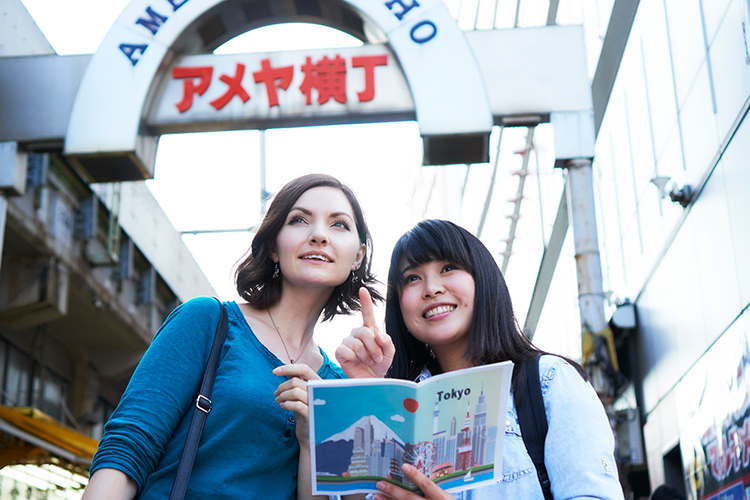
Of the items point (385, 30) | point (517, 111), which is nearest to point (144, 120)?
point (385, 30)

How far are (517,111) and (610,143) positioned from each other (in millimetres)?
Result: 4641

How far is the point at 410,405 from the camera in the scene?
2002mm

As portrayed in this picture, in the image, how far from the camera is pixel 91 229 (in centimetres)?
1221

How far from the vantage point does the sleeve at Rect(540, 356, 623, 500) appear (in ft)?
6.97

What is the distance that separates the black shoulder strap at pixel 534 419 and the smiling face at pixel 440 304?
30 cm

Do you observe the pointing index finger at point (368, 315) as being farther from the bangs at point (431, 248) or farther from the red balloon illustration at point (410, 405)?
the red balloon illustration at point (410, 405)

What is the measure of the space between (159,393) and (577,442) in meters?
1.21

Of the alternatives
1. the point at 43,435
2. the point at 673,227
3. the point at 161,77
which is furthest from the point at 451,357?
the point at 43,435

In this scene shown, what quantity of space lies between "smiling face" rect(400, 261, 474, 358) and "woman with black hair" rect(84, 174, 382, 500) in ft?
0.99

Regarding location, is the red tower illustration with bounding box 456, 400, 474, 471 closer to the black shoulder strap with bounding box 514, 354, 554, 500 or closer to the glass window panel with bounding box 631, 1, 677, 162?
the black shoulder strap with bounding box 514, 354, 554, 500

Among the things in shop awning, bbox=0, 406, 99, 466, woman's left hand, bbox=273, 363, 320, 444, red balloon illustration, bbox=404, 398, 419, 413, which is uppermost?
shop awning, bbox=0, 406, 99, 466

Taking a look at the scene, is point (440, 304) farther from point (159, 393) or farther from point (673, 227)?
point (673, 227)

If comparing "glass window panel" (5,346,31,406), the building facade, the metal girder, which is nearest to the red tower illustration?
the building facade

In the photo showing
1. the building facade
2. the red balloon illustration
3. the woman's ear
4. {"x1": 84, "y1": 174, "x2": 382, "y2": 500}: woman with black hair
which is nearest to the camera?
the red balloon illustration
